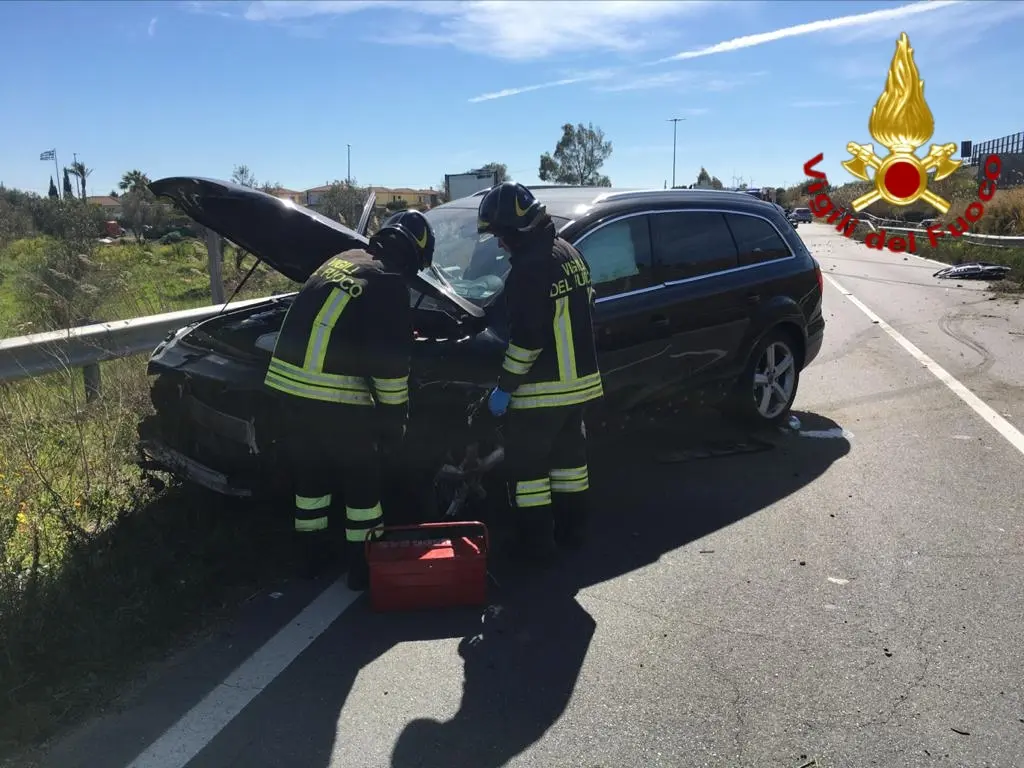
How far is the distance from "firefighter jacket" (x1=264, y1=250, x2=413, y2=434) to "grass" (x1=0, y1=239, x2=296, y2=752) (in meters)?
1.03

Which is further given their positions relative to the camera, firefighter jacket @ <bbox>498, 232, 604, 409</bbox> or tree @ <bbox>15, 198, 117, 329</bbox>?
tree @ <bbox>15, 198, 117, 329</bbox>

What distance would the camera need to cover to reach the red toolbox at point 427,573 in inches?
146

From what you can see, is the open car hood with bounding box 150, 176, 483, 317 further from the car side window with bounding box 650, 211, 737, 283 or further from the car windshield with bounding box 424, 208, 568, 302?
the car side window with bounding box 650, 211, 737, 283

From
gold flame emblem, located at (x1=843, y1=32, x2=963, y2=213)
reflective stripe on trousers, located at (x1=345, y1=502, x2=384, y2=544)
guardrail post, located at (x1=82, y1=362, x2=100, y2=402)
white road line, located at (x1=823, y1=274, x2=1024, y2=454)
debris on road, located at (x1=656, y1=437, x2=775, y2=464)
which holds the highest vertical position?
gold flame emblem, located at (x1=843, y1=32, x2=963, y2=213)

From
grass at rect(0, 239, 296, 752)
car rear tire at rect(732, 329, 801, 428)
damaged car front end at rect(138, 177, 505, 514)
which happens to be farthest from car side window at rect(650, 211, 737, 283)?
grass at rect(0, 239, 296, 752)

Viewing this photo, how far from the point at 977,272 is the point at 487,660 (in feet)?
59.1

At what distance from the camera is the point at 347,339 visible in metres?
3.77

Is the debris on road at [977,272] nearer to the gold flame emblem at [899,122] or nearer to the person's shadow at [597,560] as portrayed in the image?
the gold flame emblem at [899,122]

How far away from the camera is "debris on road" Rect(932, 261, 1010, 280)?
17609 millimetres

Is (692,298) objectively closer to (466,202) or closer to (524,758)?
(466,202)

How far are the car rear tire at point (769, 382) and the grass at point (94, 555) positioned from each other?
3444mm

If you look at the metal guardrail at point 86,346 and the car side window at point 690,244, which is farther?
the car side window at point 690,244

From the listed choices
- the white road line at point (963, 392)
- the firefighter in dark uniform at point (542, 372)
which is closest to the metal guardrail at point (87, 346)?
the firefighter in dark uniform at point (542, 372)

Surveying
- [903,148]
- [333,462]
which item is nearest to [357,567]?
[333,462]
